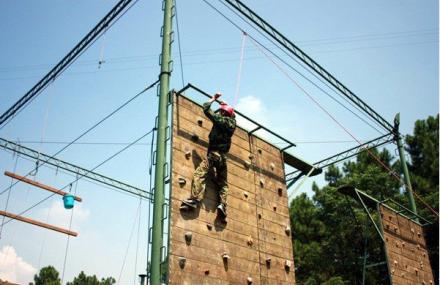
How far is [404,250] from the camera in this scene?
16.3 m

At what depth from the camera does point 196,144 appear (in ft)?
33.3

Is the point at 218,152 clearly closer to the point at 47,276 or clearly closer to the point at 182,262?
the point at 182,262

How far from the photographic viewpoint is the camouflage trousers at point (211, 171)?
9336 millimetres

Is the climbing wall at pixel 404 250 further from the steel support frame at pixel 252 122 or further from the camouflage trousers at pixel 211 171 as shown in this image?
the camouflage trousers at pixel 211 171

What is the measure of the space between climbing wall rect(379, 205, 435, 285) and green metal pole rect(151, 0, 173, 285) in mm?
9841

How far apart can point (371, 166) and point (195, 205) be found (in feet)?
89.2

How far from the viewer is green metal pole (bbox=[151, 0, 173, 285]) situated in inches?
319

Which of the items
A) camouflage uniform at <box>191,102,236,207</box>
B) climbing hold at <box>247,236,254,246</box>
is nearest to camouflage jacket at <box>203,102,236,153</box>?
camouflage uniform at <box>191,102,236,207</box>

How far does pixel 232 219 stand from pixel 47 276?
2640 inches

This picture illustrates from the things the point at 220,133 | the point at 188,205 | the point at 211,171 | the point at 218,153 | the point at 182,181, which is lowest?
the point at 188,205

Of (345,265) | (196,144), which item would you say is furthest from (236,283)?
(345,265)

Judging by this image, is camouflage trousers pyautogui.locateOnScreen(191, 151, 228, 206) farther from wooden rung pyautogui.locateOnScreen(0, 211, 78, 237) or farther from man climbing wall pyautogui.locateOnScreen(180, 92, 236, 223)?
wooden rung pyautogui.locateOnScreen(0, 211, 78, 237)

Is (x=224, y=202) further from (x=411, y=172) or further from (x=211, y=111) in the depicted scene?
(x=411, y=172)

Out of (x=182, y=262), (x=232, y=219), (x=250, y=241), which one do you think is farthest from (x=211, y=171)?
(x=182, y=262)
